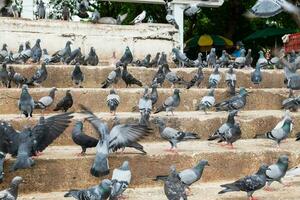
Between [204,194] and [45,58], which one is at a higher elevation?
[45,58]

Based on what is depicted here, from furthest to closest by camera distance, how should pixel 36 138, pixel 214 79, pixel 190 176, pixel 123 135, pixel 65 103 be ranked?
1. pixel 214 79
2. pixel 65 103
3. pixel 123 135
4. pixel 36 138
5. pixel 190 176

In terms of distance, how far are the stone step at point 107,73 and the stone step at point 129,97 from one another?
1044mm

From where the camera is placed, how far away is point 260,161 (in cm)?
684

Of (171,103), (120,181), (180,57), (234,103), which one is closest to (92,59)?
(180,57)

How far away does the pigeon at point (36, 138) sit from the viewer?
223 inches

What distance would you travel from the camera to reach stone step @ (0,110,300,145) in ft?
23.4

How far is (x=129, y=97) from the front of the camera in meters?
8.80

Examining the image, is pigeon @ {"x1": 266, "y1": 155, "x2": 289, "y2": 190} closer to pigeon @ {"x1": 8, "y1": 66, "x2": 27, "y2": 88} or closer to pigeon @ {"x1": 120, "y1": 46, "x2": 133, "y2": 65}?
pigeon @ {"x1": 8, "y1": 66, "x2": 27, "y2": 88}

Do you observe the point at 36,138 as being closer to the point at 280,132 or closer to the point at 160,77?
the point at 280,132

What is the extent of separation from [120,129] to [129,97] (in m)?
2.62

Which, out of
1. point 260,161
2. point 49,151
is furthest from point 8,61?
point 260,161

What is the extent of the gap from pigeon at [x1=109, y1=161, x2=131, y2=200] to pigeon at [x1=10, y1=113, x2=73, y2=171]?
91 centimetres

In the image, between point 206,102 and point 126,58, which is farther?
point 126,58

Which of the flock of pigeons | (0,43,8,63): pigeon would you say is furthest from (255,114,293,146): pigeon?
(0,43,8,63): pigeon
